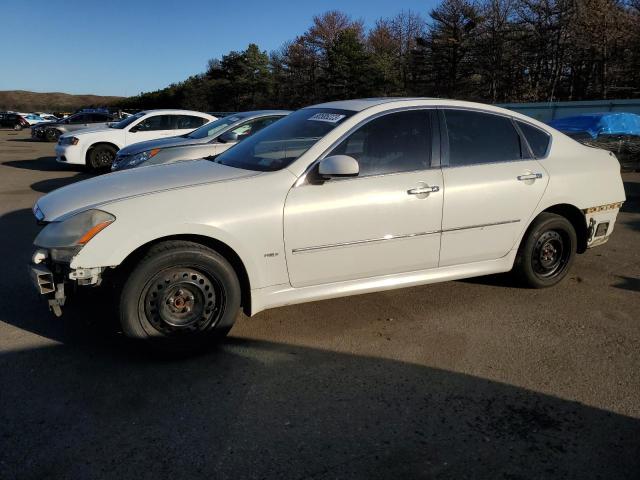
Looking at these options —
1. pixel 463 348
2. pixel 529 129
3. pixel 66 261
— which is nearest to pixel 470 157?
pixel 529 129

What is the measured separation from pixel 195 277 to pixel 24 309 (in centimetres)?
182

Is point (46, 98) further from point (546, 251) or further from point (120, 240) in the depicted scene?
point (546, 251)

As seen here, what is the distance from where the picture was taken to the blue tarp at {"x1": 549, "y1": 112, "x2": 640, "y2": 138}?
593 inches

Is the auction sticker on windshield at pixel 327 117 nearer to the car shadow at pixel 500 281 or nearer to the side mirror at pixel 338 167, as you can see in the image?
the side mirror at pixel 338 167

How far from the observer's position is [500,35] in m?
41.6

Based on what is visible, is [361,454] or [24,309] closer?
[361,454]

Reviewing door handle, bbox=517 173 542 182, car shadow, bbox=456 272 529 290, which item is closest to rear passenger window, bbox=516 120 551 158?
door handle, bbox=517 173 542 182

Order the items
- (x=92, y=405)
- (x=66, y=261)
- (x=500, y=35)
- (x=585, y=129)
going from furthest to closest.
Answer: (x=500, y=35)
(x=585, y=129)
(x=66, y=261)
(x=92, y=405)

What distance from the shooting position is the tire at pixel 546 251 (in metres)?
4.41

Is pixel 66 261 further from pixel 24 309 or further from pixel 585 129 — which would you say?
pixel 585 129

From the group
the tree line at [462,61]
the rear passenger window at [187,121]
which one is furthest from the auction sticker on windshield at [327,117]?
the tree line at [462,61]

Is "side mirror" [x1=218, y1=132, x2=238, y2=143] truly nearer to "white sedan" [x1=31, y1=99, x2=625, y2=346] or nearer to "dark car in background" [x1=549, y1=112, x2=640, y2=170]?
"white sedan" [x1=31, y1=99, x2=625, y2=346]

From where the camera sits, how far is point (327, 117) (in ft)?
13.3

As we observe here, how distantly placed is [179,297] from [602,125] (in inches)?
611
